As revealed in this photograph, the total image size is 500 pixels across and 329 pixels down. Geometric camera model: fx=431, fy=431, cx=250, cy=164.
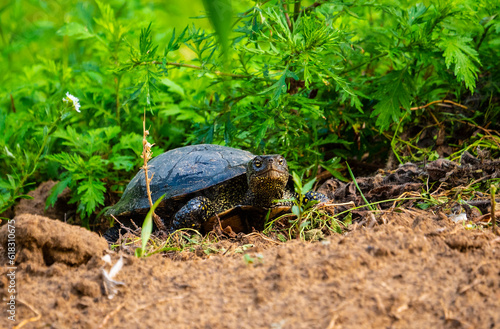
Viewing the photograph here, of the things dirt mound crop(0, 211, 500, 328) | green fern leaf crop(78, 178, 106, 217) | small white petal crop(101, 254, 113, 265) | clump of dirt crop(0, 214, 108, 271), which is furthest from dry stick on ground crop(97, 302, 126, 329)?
green fern leaf crop(78, 178, 106, 217)

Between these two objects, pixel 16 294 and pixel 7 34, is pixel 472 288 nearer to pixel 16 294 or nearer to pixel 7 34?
pixel 16 294

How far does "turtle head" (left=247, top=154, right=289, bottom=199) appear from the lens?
3086 millimetres

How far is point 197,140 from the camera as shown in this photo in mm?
4070

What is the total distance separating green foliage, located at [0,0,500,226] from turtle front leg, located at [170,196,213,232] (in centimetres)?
71

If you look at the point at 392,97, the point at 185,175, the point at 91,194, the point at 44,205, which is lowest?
the point at 44,205

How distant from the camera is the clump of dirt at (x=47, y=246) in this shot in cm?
214

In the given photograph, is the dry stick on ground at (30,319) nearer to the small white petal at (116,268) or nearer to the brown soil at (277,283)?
the brown soil at (277,283)

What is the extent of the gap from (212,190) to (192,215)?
12.2 inches

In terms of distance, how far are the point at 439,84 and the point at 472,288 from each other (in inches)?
120

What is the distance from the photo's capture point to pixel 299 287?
1.72 m

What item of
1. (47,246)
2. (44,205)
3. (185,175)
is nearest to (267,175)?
(185,175)

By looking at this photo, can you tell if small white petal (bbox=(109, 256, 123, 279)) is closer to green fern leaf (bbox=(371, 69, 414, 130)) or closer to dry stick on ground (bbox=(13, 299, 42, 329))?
dry stick on ground (bbox=(13, 299, 42, 329))

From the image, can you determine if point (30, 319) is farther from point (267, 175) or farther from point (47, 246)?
point (267, 175)

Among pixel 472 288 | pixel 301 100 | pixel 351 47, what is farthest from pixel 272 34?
pixel 472 288
